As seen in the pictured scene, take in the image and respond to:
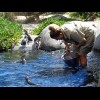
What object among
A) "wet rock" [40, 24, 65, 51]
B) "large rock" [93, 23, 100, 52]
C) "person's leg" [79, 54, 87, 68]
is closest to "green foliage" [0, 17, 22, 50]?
"wet rock" [40, 24, 65, 51]

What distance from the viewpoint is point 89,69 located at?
6098mm

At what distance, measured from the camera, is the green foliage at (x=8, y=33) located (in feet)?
25.2

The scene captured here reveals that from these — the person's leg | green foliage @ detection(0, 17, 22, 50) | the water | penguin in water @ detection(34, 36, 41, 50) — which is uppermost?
green foliage @ detection(0, 17, 22, 50)

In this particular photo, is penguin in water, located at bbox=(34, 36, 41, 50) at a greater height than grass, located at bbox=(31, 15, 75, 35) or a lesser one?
lesser

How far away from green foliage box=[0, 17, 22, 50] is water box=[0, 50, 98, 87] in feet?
2.02

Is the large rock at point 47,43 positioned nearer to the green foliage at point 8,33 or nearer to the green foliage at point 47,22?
the green foliage at point 47,22

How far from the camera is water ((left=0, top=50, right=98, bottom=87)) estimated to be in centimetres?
561

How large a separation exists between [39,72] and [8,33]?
203 centimetres

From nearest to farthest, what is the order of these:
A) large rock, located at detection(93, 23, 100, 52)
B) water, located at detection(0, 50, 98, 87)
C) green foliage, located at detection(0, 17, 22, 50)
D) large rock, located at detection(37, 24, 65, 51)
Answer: water, located at detection(0, 50, 98, 87) → large rock, located at detection(93, 23, 100, 52) → green foliage, located at detection(0, 17, 22, 50) → large rock, located at detection(37, 24, 65, 51)

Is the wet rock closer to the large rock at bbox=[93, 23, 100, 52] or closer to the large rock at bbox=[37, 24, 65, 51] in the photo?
the large rock at bbox=[37, 24, 65, 51]

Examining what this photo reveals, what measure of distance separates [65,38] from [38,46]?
2223 millimetres

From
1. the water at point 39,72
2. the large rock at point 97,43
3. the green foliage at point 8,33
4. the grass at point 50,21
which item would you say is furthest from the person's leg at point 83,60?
the grass at point 50,21
